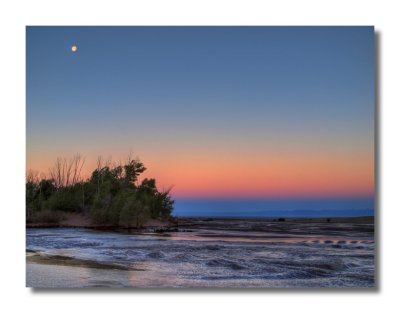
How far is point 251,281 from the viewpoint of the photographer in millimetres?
6988

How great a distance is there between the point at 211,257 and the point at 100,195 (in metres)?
1.12

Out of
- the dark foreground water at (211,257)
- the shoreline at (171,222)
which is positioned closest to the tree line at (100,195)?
the shoreline at (171,222)

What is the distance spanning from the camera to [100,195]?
285 inches

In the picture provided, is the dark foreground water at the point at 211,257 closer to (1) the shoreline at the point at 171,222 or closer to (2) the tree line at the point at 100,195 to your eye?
(1) the shoreline at the point at 171,222

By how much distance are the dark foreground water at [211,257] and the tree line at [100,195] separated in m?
0.16

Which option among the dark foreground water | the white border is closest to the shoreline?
the dark foreground water

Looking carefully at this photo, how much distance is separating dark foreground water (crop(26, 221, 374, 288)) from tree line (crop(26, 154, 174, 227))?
0.16m

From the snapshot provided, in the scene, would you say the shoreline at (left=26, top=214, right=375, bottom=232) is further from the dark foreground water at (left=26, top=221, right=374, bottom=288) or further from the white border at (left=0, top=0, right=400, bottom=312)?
the white border at (left=0, top=0, right=400, bottom=312)

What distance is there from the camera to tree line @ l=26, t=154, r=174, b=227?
23.5 ft
